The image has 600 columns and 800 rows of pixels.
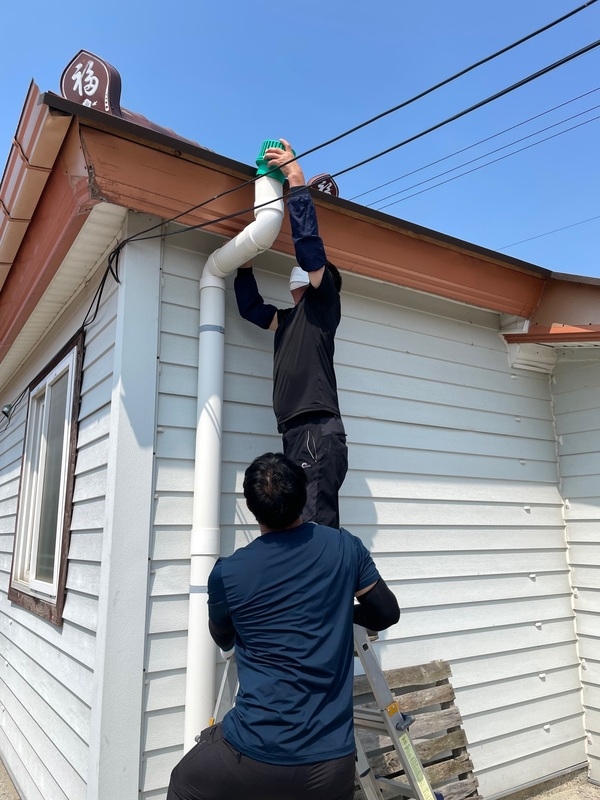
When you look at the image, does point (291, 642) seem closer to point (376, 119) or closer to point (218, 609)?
point (218, 609)

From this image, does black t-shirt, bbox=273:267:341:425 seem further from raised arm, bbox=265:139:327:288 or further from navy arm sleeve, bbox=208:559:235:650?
navy arm sleeve, bbox=208:559:235:650

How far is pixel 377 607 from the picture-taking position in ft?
6.36

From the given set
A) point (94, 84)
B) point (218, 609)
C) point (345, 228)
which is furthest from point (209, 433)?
point (94, 84)

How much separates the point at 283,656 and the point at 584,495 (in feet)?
11.0

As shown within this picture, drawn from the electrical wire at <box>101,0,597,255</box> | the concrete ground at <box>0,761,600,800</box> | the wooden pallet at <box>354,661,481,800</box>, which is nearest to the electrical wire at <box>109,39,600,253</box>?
the electrical wire at <box>101,0,597,255</box>

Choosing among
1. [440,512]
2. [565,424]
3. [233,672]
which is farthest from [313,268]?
[565,424]

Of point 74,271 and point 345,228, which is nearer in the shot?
point 345,228

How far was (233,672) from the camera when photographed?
2.31 metres

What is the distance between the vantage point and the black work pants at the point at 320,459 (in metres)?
2.48

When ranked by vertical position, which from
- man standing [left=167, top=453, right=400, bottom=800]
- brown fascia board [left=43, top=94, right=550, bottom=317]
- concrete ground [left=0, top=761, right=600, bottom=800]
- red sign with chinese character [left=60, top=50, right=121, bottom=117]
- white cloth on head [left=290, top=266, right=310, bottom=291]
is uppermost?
red sign with chinese character [left=60, top=50, right=121, bottom=117]

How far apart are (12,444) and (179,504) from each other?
10.9 feet

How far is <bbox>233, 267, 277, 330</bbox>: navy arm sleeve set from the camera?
2973 mm

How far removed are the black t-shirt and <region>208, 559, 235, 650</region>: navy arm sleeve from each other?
973mm

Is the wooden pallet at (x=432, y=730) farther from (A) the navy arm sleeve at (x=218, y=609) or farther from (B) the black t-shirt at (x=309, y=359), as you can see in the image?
(B) the black t-shirt at (x=309, y=359)
